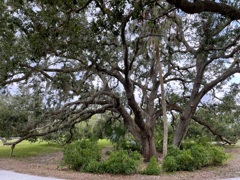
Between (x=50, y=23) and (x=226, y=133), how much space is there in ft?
50.6

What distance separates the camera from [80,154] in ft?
35.1

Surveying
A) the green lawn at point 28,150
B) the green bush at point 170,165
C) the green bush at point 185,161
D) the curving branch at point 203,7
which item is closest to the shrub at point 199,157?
the green bush at point 185,161

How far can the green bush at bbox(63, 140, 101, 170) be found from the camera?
10461 mm

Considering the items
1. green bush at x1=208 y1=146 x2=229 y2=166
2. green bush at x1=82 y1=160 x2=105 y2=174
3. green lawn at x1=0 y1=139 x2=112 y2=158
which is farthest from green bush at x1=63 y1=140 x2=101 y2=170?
green lawn at x1=0 y1=139 x2=112 y2=158

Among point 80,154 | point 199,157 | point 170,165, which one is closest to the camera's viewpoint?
point 170,165

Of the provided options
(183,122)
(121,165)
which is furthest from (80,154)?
(183,122)

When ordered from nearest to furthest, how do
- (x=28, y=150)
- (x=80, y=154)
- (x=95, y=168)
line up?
(x=95, y=168)
(x=80, y=154)
(x=28, y=150)

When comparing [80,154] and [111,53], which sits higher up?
[111,53]

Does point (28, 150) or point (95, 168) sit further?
point (28, 150)

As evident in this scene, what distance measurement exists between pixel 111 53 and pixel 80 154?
4047 mm

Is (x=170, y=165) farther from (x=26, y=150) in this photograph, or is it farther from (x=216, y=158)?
(x=26, y=150)

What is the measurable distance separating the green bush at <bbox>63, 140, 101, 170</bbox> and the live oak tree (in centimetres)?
213

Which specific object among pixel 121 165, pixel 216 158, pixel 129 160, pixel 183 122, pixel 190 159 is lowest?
pixel 121 165

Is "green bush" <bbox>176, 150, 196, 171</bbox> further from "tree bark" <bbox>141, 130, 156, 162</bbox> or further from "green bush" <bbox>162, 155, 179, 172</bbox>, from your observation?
"tree bark" <bbox>141, 130, 156, 162</bbox>
